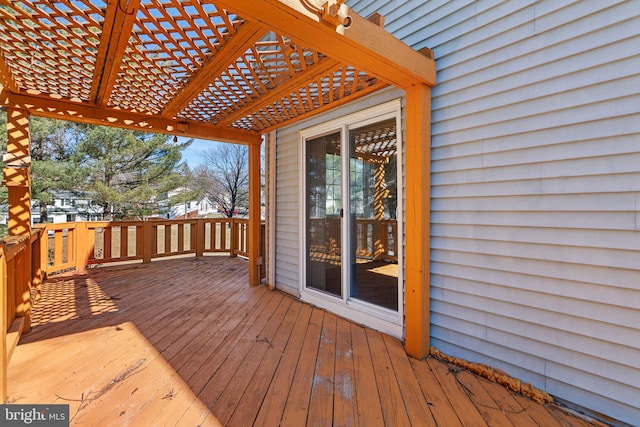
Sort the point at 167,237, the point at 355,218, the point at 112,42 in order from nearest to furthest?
the point at 112,42
the point at 355,218
the point at 167,237

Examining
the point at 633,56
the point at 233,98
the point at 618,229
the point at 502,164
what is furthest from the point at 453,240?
the point at 233,98

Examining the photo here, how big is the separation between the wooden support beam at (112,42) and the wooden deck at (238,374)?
215cm

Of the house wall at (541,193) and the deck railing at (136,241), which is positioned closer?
the house wall at (541,193)

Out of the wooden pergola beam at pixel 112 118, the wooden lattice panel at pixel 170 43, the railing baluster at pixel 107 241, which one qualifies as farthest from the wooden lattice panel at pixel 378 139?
the railing baluster at pixel 107 241

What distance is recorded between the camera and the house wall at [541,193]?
1.45 m

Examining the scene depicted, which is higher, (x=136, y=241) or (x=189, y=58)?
(x=189, y=58)

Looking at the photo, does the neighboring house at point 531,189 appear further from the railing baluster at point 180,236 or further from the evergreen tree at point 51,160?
the evergreen tree at point 51,160

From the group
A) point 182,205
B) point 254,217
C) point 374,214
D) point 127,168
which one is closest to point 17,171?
point 254,217

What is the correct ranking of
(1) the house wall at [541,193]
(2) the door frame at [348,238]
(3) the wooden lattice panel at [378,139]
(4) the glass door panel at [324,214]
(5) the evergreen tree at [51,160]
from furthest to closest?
(5) the evergreen tree at [51,160] → (4) the glass door panel at [324,214] → (3) the wooden lattice panel at [378,139] → (2) the door frame at [348,238] → (1) the house wall at [541,193]

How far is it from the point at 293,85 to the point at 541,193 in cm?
192

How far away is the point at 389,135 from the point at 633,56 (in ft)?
4.84

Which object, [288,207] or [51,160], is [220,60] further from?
[51,160]

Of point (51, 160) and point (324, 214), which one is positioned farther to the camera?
point (51, 160)

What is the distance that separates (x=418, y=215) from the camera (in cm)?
206
